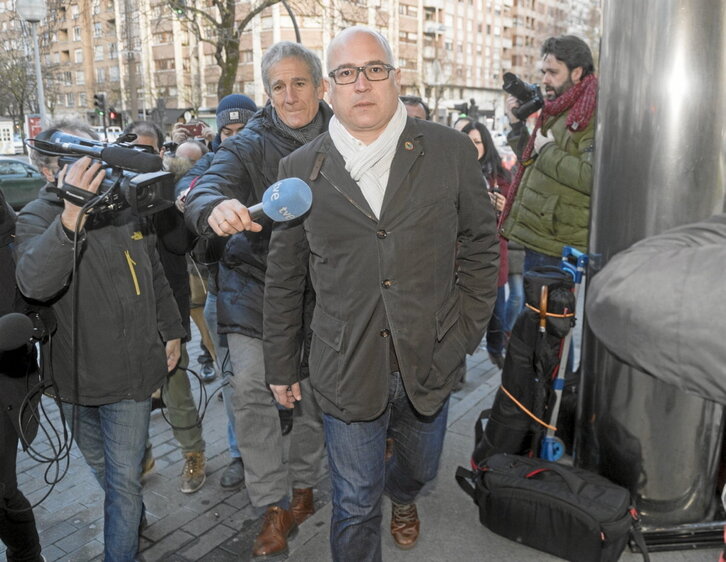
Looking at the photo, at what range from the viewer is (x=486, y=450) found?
3.56 meters

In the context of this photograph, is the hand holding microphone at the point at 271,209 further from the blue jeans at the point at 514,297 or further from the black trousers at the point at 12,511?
the blue jeans at the point at 514,297

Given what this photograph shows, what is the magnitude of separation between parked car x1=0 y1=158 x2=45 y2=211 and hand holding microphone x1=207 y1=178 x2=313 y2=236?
58.5ft

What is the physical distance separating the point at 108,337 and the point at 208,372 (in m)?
3.09

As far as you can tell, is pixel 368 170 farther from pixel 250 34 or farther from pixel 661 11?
pixel 250 34

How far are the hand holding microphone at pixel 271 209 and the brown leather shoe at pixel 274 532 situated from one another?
1.50 m

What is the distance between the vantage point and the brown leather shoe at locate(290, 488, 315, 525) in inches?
133

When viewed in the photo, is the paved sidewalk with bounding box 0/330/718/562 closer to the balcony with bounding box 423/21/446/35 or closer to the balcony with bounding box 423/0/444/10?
the balcony with bounding box 423/21/446/35

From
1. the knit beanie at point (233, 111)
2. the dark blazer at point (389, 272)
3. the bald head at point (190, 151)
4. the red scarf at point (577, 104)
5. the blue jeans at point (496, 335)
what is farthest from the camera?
the blue jeans at point (496, 335)

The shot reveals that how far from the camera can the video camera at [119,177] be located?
90.7 inches

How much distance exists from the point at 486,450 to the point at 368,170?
1.84m

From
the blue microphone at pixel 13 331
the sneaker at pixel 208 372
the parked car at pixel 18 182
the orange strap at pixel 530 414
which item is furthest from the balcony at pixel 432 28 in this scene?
the blue microphone at pixel 13 331

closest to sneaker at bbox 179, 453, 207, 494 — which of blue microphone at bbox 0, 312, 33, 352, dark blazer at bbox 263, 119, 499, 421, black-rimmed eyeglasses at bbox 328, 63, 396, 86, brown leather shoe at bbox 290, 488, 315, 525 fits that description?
brown leather shoe at bbox 290, 488, 315, 525

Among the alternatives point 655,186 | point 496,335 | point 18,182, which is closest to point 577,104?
point 655,186

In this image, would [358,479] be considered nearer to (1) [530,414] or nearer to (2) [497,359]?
(1) [530,414]
